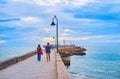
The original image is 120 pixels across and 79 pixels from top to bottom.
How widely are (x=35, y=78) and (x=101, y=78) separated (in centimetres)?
3028

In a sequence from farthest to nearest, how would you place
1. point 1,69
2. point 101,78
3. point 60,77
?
point 101,78 → point 1,69 → point 60,77

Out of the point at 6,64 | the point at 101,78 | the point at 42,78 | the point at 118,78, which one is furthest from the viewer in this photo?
the point at 118,78

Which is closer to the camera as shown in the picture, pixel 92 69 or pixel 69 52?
pixel 92 69

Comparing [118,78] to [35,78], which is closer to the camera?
[35,78]

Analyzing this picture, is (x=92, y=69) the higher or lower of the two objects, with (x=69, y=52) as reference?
lower

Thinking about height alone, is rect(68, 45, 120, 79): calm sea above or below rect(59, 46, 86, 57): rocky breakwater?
below

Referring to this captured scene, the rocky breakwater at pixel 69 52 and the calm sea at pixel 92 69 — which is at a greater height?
the rocky breakwater at pixel 69 52

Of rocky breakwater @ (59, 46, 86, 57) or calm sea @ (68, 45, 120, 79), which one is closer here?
calm sea @ (68, 45, 120, 79)

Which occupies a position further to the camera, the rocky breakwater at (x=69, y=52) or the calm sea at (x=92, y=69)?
the rocky breakwater at (x=69, y=52)

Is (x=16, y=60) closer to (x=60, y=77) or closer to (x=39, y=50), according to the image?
(x=39, y=50)

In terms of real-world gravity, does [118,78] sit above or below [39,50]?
below

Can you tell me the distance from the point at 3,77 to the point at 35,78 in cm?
176

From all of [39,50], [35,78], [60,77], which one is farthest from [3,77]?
[39,50]

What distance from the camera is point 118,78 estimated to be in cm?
4697
